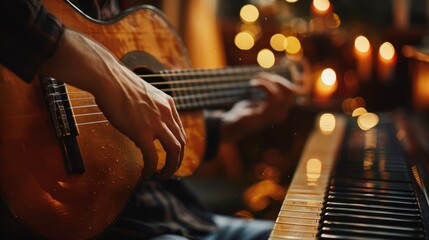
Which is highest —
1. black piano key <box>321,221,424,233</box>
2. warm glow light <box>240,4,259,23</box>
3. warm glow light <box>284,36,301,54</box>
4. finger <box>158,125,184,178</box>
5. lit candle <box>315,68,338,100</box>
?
warm glow light <box>240,4,259,23</box>

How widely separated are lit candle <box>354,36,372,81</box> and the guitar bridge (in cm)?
198

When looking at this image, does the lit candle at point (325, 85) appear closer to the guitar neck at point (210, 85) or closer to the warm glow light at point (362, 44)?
the warm glow light at point (362, 44)

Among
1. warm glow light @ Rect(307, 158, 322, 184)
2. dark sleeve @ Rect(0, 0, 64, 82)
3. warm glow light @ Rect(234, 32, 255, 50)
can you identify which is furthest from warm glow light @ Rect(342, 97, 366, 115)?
dark sleeve @ Rect(0, 0, 64, 82)

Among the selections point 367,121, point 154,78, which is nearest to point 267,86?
point 367,121

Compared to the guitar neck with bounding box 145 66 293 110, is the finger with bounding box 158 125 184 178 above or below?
below

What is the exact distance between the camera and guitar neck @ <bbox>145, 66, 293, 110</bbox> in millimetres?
1296

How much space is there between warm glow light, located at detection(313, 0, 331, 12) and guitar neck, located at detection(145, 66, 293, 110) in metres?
0.83

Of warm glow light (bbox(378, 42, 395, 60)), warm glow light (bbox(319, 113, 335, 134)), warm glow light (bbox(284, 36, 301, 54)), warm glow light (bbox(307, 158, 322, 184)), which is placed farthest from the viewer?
warm glow light (bbox(284, 36, 301, 54))

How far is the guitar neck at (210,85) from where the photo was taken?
1296 millimetres

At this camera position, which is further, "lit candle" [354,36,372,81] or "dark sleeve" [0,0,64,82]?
A: "lit candle" [354,36,372,81]

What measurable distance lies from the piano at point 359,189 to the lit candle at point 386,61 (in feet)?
2.94

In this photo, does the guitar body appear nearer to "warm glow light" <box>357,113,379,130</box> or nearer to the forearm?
the forearm

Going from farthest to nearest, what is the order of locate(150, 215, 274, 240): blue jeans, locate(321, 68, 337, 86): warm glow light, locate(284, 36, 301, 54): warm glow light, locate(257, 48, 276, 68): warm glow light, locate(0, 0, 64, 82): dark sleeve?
1. locate(257, 48, 276, 68): warm glow light
2. locate(284, 36, 301, 54): warm glow light
3. locate(321, 68, 337, 86): warm glow light
4. locate(150, 215, 274, 240): blue jeans
5. locate(0, 0, 64, 82): dark sleeve

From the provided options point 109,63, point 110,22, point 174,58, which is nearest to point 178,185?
point 174,58
